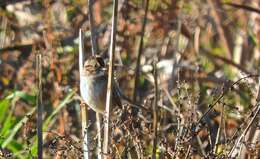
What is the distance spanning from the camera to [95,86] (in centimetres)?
384

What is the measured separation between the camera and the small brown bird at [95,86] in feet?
12.4

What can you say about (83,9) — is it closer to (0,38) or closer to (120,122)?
(0,38)

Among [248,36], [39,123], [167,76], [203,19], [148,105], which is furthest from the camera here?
[203,19]

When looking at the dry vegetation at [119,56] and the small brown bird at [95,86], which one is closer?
the small brown bird at [95,86]

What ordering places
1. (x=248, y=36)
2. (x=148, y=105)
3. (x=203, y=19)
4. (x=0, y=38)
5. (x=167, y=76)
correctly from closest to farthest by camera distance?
1. (x=148, y=105)
2. (x=167, y=76)
3. (x=0, y=38)
4. (x=248, y=36)
5. (x=203, y=19)

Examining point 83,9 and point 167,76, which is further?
point 83,9

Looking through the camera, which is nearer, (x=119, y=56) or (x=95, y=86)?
(x=95, y=86)

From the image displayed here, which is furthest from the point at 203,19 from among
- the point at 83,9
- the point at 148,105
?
the point at 148,105

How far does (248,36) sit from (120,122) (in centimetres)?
379

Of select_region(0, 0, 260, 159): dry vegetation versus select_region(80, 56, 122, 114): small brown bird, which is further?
select_region(0, 0, 260, 159): dry vegetation

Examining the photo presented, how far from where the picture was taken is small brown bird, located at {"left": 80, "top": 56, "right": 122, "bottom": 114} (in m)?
3.77

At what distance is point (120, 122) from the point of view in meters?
3.17

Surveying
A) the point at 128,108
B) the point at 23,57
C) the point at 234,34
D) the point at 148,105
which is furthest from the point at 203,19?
the point at 128,108

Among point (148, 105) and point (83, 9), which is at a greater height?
point (83, 9)
